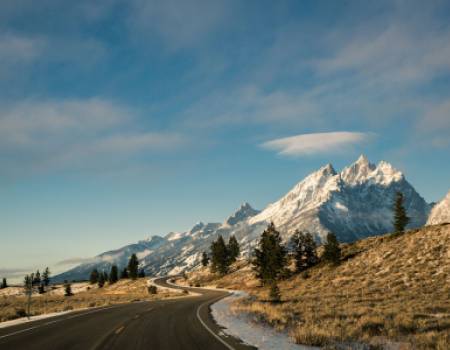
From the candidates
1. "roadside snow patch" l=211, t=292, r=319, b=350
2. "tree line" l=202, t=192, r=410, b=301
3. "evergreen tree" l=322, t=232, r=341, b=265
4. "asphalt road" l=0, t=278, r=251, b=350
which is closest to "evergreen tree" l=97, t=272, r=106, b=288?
"tree line" l=202, t=192, r=410, b=301

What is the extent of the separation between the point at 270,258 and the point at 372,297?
36520 millimetres

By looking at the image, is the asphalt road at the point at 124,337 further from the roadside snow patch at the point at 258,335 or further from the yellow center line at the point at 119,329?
the roadside snow patch at the point at 258,335

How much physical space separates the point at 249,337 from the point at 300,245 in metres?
62.8

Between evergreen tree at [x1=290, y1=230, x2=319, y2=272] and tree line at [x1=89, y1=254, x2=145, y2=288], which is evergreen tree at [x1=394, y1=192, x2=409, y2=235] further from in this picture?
tree line at [x1=89, y1=254, x2=145, y2=288]

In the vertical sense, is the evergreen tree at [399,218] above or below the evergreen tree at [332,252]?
above

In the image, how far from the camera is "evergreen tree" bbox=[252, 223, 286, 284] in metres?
69.8

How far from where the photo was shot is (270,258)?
70.4 m

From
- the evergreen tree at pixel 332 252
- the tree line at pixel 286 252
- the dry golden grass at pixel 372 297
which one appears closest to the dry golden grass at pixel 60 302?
the dry golden grass at pixel 372 297

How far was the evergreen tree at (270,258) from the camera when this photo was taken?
229 feet

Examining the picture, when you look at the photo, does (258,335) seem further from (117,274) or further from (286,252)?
(117,274)

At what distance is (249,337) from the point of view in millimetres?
14898

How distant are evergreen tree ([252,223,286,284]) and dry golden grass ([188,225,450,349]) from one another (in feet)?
9.00

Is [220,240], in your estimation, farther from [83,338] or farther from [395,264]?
[83,338]

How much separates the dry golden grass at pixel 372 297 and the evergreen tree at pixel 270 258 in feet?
9.00
